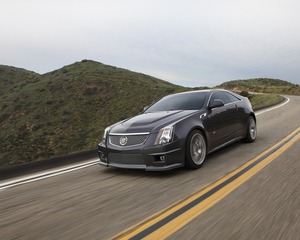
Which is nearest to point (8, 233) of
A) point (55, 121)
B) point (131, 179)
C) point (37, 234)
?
point (37, 234)

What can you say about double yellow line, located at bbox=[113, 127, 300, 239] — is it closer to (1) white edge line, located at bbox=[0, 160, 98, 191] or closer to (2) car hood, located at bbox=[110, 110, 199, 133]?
(2) car hood, located at bbox=[110, 110, 199, 133]

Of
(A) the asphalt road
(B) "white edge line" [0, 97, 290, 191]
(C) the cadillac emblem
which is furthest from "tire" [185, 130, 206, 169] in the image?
(B) "white edge line" [0, 97, 290, 191]

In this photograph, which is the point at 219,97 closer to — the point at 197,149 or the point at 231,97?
the point at 231,97

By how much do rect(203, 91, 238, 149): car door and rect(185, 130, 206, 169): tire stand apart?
26 cm

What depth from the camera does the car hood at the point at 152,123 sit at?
15.0 ft

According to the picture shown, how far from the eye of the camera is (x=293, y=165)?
459cm

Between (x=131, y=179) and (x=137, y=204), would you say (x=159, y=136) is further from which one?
(x=137, y=204)

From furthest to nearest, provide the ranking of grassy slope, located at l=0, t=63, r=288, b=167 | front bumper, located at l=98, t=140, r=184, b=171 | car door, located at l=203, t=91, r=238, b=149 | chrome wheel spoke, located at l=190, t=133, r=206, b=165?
grassy slope, located at l=0, t=63, r=288, b=167 → car door, located at l=203, t=91, r=238, b=149 → chrome wheel spoke, located at l=190, t=133, r=206, b=165 → front bumper, located at l=98, t=140, r=184, b=171

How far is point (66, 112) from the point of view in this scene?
41906 millimetres

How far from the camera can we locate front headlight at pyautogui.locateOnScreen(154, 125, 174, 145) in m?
4.37

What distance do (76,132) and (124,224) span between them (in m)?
34.8

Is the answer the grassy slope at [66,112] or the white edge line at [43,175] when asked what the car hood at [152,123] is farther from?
the grassy slope at [66,112]

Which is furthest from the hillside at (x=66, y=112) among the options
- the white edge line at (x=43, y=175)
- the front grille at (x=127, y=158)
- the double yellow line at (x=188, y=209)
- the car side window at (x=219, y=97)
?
the double yellow line at (x=188, y=209)

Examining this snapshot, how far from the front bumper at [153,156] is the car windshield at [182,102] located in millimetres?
1311
